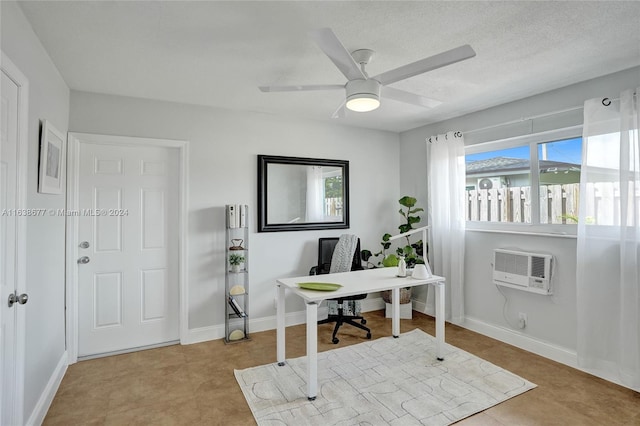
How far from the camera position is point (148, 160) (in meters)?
3.24

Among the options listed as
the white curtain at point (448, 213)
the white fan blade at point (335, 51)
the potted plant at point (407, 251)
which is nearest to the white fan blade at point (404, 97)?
the white fan blade at point (335, 51)

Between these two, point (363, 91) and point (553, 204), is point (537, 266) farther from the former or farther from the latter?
point (363, 91)

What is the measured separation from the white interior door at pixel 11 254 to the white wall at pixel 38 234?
0.58 ft

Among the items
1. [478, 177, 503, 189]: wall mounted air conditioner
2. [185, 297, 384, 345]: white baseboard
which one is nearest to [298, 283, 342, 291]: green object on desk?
[185, 297, 384, 345]: white baseboard

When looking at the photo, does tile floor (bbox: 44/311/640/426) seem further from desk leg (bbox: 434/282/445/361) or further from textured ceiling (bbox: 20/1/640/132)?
textured ceiling (bbox: 20/1/640/132)

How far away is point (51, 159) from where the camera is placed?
235cm

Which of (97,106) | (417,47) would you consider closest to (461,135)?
(417,47)

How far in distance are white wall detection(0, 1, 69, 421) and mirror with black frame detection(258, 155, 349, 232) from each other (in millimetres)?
1794

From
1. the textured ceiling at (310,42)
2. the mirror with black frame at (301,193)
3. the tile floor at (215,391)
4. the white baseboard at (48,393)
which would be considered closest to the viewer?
the textured ceiling at (310,42)

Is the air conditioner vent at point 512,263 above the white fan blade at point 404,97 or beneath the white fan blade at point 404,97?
beneath

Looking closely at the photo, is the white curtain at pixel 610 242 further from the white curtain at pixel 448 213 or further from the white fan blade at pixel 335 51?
the white fan blade at pixel 335 51

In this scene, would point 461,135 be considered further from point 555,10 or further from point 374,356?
point 374,356

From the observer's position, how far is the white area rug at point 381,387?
2.14 metres

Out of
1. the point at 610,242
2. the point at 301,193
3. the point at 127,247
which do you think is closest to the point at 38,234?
the point at 127,247
